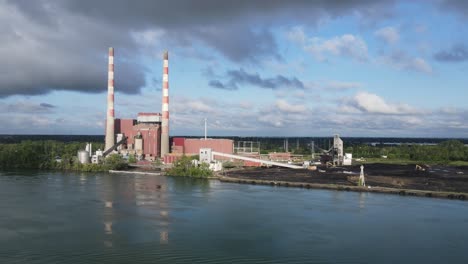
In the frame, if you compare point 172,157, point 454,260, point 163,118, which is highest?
point 163,118

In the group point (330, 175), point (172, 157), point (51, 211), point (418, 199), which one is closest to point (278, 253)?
point (51, 211)

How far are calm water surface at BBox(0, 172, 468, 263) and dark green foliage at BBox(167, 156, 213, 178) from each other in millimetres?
5830

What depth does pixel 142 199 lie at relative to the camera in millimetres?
18734

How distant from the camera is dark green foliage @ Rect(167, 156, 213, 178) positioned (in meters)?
27.7

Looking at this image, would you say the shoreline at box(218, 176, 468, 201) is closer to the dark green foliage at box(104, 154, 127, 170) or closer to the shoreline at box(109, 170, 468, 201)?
the shoreline at box(109, 170, 468, 201)

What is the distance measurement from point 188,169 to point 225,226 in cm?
1456

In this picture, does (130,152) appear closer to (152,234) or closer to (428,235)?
(152,234)

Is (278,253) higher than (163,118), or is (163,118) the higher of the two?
(163,118)

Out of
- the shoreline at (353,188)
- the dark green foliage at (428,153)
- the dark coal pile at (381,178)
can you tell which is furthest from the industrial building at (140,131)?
the dark green foliage at (428,153)

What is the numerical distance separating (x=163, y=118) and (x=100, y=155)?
5108 millimetres

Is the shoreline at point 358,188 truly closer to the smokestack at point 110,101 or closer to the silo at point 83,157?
the silo at point 83,157

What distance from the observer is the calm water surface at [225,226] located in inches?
430

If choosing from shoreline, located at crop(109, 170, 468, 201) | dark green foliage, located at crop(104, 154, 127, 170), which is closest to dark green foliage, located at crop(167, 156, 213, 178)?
shoreline, located at crop(109, 170, 468, 201)

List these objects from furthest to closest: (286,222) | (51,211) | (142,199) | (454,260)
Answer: (142,199) → (51,211) → (286,222) → (454,260)
